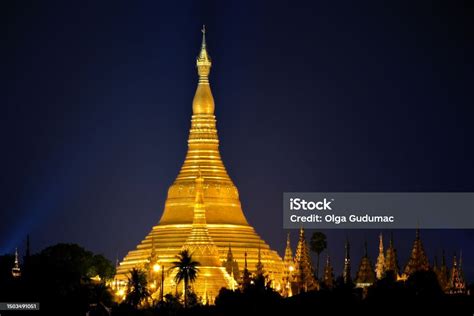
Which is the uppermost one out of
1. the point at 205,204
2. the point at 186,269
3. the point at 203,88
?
the point at 203,88

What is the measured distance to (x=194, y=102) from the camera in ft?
600

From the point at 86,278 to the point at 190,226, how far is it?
23.6m

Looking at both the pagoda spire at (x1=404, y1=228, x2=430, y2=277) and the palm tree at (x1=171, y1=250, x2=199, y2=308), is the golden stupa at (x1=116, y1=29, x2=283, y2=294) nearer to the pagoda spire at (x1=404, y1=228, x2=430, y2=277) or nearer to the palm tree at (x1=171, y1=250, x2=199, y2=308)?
the palm tree at (x1=171, y1=250, x2=199, y2=308)

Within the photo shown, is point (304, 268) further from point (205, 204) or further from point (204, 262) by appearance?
point (205, 204)

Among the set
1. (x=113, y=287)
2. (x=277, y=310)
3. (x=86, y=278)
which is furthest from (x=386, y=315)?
(x=113, y=287)

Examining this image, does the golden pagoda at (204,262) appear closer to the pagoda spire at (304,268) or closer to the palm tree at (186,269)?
the palm tree at (186,269)

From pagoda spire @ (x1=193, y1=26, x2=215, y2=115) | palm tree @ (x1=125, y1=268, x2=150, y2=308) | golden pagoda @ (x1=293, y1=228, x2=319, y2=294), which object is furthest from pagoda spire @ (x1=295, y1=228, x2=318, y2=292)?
pagoda spire @ (x1=193, y1=26, x2=215, y2=115)

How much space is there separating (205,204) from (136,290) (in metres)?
28.3

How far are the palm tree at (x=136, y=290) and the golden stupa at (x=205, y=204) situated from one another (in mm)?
16660

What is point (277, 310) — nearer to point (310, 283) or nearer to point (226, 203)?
point (310, 283)

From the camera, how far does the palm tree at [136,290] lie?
500 ft

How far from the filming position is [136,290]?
153875 mm

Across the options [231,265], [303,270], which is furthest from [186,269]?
[231,265]

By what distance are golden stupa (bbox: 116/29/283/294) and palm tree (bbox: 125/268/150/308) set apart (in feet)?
54.7
